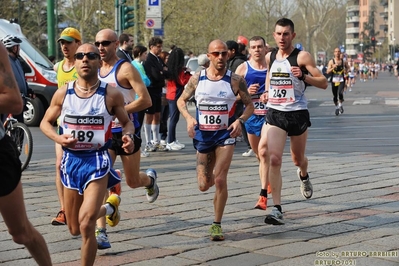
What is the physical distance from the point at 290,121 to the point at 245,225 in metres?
1.29

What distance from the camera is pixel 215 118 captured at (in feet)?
27.0

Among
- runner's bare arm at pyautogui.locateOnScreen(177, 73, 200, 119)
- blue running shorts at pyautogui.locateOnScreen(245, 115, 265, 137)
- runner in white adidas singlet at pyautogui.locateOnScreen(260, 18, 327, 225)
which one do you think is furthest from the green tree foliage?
runner's bare arm at pyautogui.locateOnScreen(177, 73, 200, 119)

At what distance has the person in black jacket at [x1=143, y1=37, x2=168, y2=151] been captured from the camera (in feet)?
50.6

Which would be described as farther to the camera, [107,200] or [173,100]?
[173,100]

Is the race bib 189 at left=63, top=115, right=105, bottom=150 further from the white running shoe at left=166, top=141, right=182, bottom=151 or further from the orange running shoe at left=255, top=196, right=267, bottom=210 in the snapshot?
the white running shoe at left=166, top=141, right=182, bottom=151

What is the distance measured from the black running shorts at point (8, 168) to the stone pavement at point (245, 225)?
1637mm

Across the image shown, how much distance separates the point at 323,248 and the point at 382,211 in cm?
196

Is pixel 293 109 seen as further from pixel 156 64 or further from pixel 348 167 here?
pixel 156 64

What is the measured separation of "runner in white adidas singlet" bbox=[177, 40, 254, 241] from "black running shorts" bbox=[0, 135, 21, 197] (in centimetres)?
299

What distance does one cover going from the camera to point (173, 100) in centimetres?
1631

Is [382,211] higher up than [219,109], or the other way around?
[219,109]

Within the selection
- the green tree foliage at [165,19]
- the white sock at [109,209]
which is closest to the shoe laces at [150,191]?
the white sock at [109,209]

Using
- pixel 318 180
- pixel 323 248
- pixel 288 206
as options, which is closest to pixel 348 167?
pixel 318 180

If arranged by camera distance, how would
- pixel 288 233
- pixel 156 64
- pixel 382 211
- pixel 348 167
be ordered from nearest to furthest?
pixel 288 233, pixel 382 211, pixel 348 167, pixel 156 64
